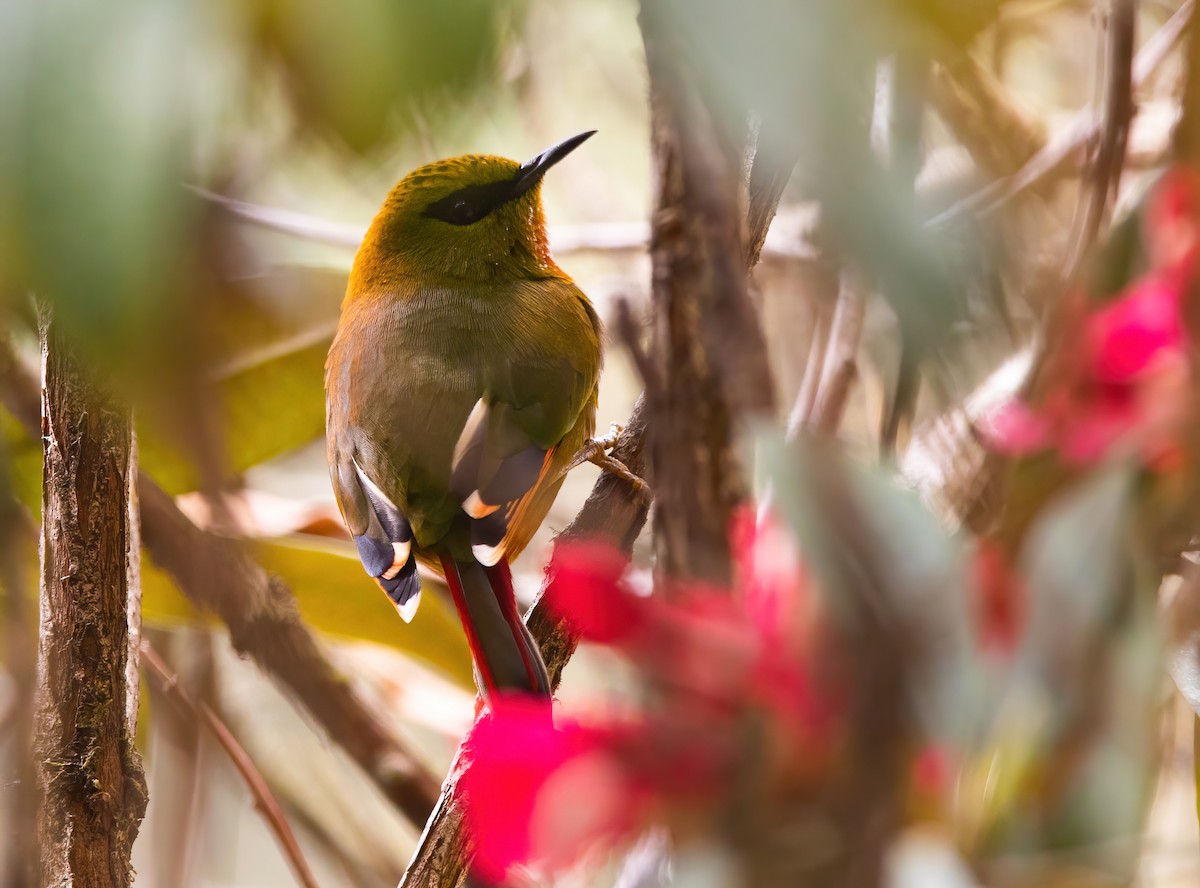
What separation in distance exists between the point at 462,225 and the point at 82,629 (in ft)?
4.20

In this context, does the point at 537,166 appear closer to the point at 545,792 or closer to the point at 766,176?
the point at 766,176

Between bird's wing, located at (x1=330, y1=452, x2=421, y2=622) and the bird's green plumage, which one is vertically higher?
the bird's green plumage

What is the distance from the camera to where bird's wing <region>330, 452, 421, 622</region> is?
1778mm

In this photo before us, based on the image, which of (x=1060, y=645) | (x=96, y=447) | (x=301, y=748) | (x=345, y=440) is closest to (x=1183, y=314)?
(x=1060, y=645)

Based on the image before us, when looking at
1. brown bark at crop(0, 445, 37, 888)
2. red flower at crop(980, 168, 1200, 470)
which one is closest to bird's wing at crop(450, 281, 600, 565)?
brown bark at crop(0, 445, 37, 888)

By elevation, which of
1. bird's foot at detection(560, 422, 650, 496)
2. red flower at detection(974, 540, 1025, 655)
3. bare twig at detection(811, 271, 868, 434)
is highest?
red flower at detection(974, 540, 1025, 655)

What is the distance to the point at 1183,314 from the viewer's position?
3.36 ft

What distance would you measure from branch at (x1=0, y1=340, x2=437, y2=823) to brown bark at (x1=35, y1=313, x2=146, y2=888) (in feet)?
0.38

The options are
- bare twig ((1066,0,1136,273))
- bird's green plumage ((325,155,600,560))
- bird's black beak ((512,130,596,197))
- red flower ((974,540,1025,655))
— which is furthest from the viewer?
bird's black beak ((512,130,596,197))

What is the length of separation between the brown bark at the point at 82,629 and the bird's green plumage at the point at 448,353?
631 millimetres

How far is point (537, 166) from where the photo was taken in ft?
7.50

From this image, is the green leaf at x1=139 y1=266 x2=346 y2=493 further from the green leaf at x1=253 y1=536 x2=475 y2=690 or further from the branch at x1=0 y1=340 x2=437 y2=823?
the branch at x1=0 y1=340 x2=437 y2=823

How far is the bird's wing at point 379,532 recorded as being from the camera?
1.78 metres

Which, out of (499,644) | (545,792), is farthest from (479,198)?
(545,792)
